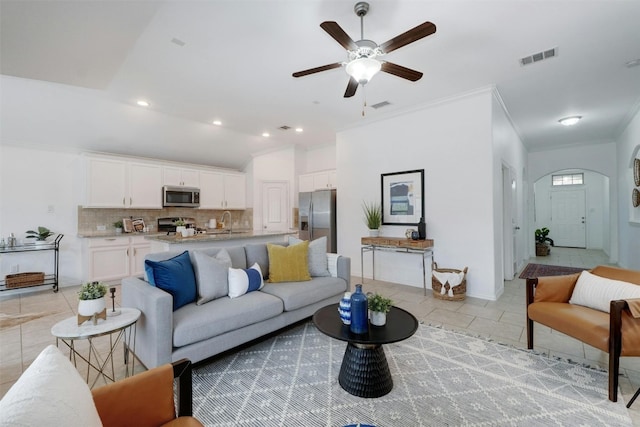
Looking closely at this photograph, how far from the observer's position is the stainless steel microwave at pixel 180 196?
5.71 metres

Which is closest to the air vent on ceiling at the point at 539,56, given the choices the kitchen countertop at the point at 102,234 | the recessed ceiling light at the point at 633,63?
the recessed ceiling light at the point at 633,63

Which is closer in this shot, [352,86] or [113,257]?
[352,86]

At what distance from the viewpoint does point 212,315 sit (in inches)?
83.9

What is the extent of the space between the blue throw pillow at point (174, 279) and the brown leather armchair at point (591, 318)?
9.40ft

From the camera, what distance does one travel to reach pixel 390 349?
2473 millimetres

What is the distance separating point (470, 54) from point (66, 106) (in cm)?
560

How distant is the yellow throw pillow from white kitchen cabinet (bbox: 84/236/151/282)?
124 inches

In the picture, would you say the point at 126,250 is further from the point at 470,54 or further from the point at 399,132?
the point at 470,54

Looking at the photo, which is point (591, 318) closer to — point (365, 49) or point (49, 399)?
point (365, 49)

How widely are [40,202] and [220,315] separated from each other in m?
4.72

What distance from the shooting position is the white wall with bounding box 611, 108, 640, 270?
467 cm

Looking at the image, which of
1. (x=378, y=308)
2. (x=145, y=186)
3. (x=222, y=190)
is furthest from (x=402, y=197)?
(x=145, y=186)

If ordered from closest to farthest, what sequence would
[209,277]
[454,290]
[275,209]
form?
[209,277] → [454,290] → [275,209]

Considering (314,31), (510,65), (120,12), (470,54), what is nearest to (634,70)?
(510,65)
